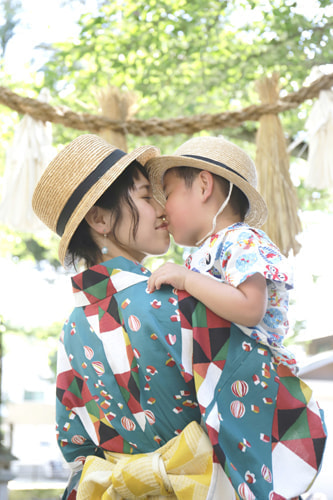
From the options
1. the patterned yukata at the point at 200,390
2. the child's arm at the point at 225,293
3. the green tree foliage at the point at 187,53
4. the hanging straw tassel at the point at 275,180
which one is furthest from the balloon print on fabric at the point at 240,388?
the green tree foliage at the point at 187,53

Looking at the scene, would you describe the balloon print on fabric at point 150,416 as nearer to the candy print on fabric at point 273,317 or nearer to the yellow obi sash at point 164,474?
the yellow obi sash at point 164,474

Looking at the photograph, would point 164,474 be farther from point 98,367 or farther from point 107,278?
point 107,278

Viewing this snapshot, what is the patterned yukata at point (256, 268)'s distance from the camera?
1146 mm

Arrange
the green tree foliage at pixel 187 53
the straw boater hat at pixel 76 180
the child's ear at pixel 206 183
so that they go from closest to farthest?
the straw boater hat at pixel 76 180 → the child's ear at pixel 206 183 → the green tree foliage at pixel 187 53

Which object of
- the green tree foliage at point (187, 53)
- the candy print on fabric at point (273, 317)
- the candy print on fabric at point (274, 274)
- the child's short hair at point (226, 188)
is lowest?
the candy print on fabric at point (273, 317)

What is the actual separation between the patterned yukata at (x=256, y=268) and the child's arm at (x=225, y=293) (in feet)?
0.07

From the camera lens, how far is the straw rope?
2.66 metres

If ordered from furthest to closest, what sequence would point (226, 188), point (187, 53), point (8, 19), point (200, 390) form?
point (8, 19)
point (187, 53)
point (226, 188)
point (200, 390)

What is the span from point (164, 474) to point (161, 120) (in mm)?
1841

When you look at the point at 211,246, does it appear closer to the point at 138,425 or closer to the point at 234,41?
the point at 138,425

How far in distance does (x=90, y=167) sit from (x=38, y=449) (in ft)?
66.1

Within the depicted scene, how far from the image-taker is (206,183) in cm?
143

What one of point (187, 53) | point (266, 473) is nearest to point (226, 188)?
point (266, 473)

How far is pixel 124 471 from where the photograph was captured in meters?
1.17
